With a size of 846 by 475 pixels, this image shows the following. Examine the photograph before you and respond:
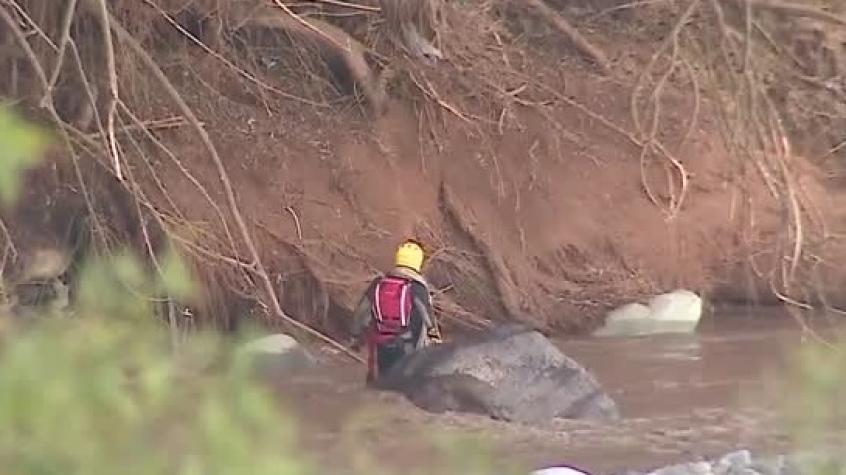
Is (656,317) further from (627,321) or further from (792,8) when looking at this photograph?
(792,8)

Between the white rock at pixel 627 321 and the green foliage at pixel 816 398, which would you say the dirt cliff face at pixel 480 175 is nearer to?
the white rock at pixel 627 321

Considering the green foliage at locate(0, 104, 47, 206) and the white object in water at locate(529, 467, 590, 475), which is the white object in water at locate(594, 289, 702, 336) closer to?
the white object in water at locate(529, 467, 590, 475)

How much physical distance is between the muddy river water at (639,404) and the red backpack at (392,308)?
14.7 inches

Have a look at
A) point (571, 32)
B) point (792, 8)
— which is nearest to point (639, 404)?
point (792, 8)

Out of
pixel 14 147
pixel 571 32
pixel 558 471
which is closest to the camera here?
pixel 14 147

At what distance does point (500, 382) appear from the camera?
31.9 ft

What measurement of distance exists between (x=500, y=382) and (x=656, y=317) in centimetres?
467

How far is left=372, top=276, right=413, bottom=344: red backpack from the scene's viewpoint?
9773 mm

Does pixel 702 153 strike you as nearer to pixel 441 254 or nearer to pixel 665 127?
pixel 665 127

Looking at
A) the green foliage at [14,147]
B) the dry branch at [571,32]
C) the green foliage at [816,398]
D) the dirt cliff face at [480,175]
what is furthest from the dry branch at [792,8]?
the green foliage at [14,147]

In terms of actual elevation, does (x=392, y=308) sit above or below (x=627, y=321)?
above

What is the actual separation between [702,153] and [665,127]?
4.18 feet

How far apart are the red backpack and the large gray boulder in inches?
7.9

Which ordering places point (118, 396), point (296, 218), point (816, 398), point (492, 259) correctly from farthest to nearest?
→ point (492, 259), point (296, 218), point (816, 398), point (118, 396)
